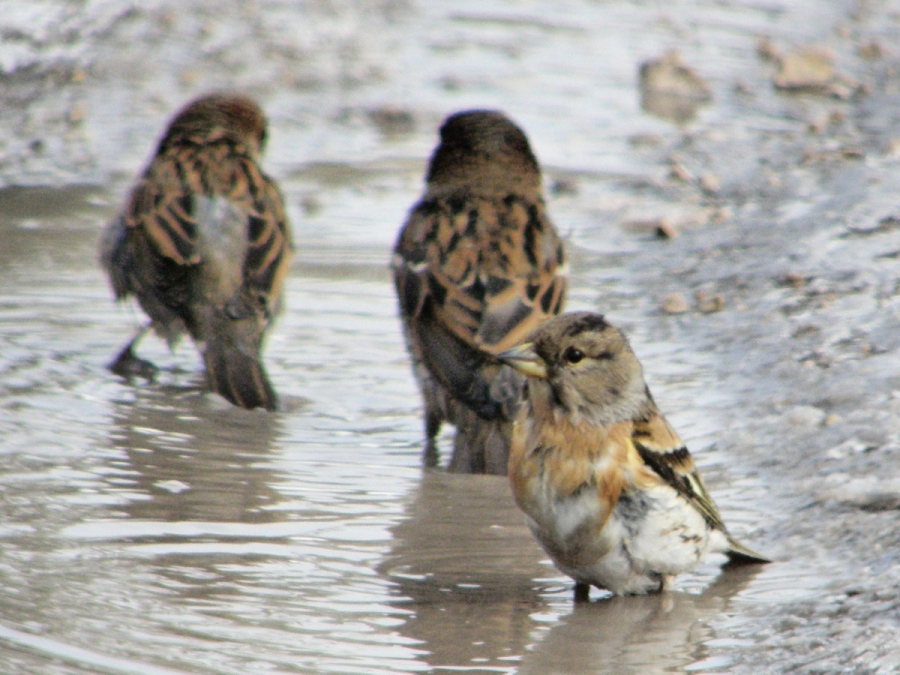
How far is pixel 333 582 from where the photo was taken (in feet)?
14.1

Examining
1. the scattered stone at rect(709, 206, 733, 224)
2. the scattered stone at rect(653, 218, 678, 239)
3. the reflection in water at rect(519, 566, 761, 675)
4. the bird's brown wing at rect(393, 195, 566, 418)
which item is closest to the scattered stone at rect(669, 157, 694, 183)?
the scattered stone at rect(709, 206, 733, 224)

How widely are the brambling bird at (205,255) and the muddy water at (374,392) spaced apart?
222mm

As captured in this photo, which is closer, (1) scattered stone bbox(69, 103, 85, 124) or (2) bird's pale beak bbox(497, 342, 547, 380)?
(2) bird's pale beak bbox(497, 342, 547, 380)

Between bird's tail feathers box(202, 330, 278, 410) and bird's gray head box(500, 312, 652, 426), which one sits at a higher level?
bird's gray head box(500, 312, 652, 426)

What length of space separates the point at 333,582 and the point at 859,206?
4.69 m

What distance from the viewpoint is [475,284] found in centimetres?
580

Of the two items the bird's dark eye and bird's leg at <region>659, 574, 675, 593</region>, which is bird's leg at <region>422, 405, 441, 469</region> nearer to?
the bird's dark eye

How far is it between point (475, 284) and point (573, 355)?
1424 millimetres

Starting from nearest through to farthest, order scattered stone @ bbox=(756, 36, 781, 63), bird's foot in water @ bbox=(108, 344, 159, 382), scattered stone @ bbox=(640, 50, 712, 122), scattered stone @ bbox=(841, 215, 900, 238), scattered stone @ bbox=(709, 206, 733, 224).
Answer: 1. bird's foot in water @ bbox=(108, 344, 159, 382)
2. scattered stone @ bbox=(841, 215, 900, 238)
3. scattered stone @ bbox=(709, 206, 733, 224)
4. scattered stone @ bbox=(640, 50, 712, 122)
5. scattered stone @ bbox=(756, 36, 781, 63)

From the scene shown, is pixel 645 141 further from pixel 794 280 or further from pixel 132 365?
pixel 132 365

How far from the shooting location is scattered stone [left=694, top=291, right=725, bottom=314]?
722 cm

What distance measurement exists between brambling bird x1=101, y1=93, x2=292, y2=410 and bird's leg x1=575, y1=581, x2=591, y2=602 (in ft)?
6.77

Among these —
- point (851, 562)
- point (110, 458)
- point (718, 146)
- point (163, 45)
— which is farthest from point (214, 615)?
point (163, 45)

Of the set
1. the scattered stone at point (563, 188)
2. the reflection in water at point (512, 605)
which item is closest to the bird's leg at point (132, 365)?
the reflection in water at point (512, 605)
